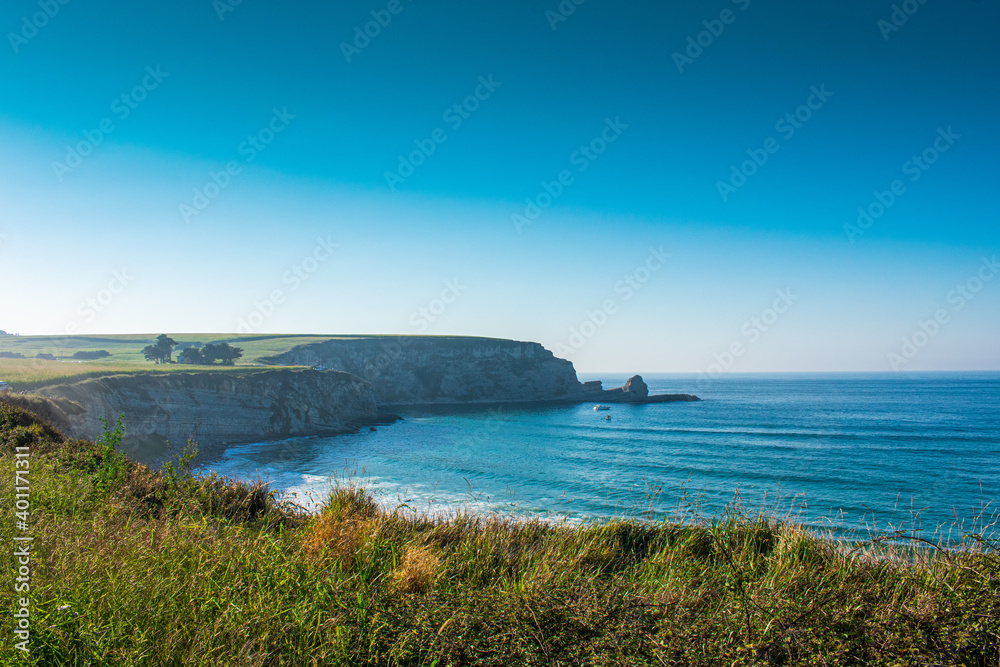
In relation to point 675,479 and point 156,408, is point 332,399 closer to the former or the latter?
point 156,408

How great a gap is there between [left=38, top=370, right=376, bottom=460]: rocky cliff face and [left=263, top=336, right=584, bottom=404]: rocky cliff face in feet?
74.1

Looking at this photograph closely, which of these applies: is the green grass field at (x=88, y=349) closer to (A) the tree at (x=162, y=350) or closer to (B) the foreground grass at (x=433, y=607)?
(A) the tree at (x=162, y=350)

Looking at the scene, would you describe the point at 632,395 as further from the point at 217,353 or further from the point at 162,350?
the point at 162,350

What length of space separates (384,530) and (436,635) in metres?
3.23

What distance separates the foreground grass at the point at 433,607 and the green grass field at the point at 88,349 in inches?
1286

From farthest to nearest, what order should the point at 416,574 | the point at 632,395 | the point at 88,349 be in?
1. the point at 632,395
2. the point at 88,349
3. the point at 416,574

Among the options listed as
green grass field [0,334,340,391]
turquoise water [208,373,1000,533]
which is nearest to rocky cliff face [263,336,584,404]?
green grass field [0,334,340,391]

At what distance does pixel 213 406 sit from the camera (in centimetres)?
4519

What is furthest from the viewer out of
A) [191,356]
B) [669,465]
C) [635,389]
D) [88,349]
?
[635,389]

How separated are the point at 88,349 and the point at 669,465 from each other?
107 meters

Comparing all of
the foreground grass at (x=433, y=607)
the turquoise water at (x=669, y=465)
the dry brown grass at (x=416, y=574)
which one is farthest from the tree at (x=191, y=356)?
the dry brown grass at (x=416, y=574)

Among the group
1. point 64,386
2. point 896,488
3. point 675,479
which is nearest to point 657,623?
point 675,479

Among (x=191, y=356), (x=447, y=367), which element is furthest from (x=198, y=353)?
(x=447, y=367)

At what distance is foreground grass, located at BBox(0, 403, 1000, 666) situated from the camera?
9.33 feet
